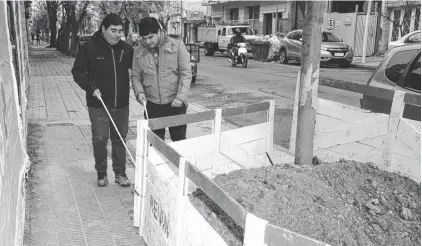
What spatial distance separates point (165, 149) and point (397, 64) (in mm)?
3424

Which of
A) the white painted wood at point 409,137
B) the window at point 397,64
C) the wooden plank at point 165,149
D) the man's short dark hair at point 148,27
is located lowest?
the white painted wood at point 409,137

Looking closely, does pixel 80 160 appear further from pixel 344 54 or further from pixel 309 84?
pixel 344 54

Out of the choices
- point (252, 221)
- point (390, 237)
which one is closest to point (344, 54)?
point (390, 237)

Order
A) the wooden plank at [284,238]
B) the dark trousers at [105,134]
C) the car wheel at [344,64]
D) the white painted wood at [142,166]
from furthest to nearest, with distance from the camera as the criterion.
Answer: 1. the car wheel at [344,64]
2. the dark trousers at [105,134]
3. the white painted wood at [142,166]
4. the wooden plank at [284,238]

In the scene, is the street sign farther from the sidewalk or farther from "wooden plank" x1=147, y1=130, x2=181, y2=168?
"wooden plank" x1=147, y1=130, x2=181, y2=168

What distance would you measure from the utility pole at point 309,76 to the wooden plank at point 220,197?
5.81 feet

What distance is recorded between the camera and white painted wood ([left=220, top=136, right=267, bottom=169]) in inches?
154

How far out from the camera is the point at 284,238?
1.61 m

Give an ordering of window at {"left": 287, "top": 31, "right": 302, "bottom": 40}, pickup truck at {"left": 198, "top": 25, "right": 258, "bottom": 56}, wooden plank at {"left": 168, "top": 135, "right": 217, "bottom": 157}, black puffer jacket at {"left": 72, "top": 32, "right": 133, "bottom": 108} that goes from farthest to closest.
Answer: pickup truck at {"left": 198, "top": 25, "right": 258, "bottom": 56}
window at {"left": 287, "top": 31, "right": 302, "bottom": 40}
black puffer jacket at {"left": 72, "top": 32, "right": 133, "bottom": 108}
wooden plank at {"left": 168, "top": 135, "right": 217, "bottom": 157}

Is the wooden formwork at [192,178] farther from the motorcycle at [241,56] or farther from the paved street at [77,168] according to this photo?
the motorcycle at [241,56]

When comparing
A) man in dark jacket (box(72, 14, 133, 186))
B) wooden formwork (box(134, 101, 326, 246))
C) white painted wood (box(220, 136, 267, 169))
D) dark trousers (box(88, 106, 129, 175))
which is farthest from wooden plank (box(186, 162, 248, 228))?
dark trousers (box(88, 106, 129, 175))

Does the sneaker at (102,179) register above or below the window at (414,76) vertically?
below

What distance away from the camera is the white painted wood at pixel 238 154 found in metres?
3.91

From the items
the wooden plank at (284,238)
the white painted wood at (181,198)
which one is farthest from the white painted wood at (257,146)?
the wooden plank at (284,238)
